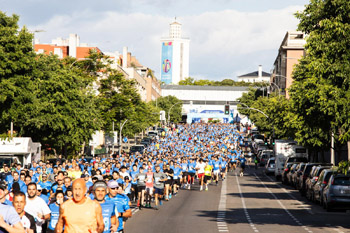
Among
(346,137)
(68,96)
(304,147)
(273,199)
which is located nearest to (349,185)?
(346,137)

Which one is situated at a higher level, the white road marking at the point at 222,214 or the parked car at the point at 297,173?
the parked car at the point at 297,173

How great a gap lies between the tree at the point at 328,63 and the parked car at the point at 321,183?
137 cm

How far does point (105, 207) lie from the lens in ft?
35.7

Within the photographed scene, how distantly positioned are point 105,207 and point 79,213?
2.36m

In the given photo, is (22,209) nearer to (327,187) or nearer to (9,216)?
(9,216)

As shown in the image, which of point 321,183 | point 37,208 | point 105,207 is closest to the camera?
point 105,207

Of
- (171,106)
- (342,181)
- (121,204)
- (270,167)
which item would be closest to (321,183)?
(342,181)

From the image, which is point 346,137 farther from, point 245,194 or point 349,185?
point 245,194

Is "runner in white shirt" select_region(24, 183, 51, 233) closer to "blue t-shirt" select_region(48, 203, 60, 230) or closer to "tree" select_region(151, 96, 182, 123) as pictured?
"blue t-shirt" select_region(48, 203, 60, 230)

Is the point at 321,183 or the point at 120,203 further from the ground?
the point at 120,203

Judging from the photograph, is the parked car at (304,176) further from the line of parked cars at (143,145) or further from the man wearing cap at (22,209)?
the line of parked cars at (143,145)

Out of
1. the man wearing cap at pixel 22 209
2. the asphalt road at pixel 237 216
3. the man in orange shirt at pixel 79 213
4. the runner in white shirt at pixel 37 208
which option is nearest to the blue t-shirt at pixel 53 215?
the runner in white shirt at pixel 37 208

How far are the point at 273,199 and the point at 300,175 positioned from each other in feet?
16.1

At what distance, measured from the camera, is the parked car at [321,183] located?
27225mm
